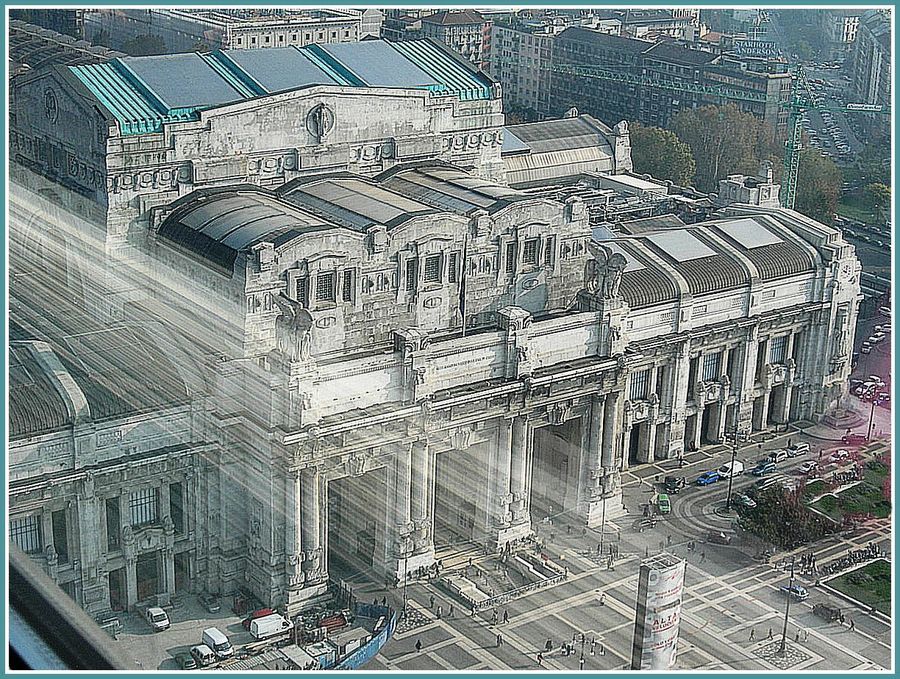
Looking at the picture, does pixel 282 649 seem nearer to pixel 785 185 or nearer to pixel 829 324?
pixel 829 324

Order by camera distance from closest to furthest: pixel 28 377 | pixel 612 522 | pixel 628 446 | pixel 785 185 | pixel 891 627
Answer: pixel 28 377 → pixel 891 627 → pixel 612 522 → pixel 628 446 → pixel 785 185

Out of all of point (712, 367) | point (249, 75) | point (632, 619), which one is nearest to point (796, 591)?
point (632, 619)

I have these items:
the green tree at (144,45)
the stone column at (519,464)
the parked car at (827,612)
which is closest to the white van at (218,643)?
the stone column at (519,464)

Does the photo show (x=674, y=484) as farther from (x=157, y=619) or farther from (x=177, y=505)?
(x=157, y=619)

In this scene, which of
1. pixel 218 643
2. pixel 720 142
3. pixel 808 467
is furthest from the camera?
pixel 720 142

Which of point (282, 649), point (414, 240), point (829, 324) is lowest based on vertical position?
point (282, 649)

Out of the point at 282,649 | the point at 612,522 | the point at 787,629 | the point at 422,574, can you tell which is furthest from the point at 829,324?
the point at 282,649

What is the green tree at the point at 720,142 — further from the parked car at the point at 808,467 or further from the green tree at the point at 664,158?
the parked car at the point at 808,467
